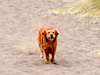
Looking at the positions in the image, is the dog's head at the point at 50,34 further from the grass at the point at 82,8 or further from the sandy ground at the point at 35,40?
the grass at the point at 82,8

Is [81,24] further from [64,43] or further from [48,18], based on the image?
[64,43]

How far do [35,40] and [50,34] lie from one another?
3.41 m

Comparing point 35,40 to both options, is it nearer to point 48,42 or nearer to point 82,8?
point 48,42

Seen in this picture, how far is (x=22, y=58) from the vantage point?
37.8 ft

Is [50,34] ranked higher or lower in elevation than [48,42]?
higher

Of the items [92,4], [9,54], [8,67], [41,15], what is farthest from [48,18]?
[8,67]

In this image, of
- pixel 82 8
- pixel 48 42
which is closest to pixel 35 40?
pixel 48 42

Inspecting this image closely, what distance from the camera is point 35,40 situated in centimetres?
1388

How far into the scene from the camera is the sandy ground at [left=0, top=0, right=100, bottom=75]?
10570mm

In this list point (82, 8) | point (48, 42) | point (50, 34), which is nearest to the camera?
point (50, 34)

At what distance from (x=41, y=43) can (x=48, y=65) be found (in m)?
0.56

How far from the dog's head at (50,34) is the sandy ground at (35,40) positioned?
649mm

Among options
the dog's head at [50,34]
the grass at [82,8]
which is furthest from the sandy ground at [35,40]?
the dog's head at [50,34]

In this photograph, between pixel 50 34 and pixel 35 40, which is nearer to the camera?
pixel 50 34
